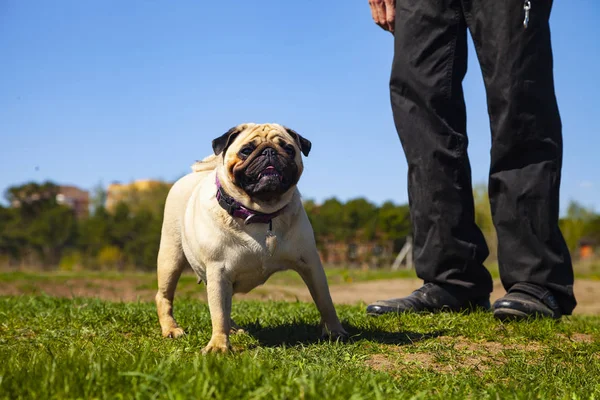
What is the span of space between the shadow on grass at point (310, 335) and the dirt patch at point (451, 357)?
17 centimetres

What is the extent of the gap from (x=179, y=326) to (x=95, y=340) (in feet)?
2.20

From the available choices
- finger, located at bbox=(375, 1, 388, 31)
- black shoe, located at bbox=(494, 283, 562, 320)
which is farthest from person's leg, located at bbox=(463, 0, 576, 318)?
finger, located at bbox=(375, 1, 388, 31)

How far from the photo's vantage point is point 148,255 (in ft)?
89.9

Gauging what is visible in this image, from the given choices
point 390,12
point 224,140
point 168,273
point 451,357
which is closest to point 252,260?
point 224,140

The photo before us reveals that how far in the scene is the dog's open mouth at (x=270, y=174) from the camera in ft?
10.3

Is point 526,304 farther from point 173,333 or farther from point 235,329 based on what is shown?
point 173,333

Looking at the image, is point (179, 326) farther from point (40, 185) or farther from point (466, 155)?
point (40, 185)

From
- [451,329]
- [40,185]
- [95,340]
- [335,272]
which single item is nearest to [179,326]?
[95,340]

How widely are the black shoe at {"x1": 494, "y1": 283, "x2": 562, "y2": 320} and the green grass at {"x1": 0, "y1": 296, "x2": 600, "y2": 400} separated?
0.12 m

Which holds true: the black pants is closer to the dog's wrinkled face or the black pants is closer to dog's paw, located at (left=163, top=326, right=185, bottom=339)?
the dog's wrinkled face

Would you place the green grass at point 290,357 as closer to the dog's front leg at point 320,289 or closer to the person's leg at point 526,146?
the dog's front leg at point 320,289

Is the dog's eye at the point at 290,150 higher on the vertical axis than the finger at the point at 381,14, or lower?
lower

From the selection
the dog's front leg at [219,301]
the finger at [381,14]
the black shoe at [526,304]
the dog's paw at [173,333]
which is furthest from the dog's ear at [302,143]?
the finger at [381,14]

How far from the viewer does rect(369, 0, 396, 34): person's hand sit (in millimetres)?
4828
